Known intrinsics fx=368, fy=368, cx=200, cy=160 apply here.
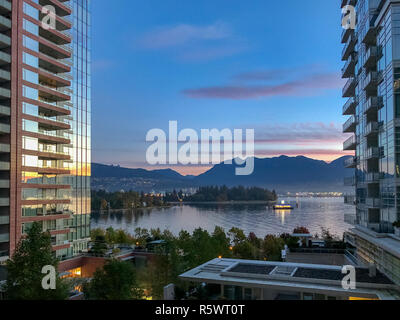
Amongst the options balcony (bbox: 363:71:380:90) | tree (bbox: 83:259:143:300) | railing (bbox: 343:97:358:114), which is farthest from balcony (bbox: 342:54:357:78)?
tree (bbox: 83:259:143:300)

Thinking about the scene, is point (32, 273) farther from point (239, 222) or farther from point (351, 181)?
point (239, 222)

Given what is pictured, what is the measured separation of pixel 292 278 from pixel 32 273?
1103 cm

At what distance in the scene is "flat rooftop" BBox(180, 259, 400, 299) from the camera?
14.9 meters

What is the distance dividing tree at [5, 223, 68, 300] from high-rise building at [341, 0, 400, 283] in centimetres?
1373

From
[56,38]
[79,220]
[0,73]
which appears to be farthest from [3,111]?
[79,220]

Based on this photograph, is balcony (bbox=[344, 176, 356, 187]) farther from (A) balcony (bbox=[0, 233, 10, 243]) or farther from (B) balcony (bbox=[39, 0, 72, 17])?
(B) balcony (bbox=[39, 0, 72, 17])

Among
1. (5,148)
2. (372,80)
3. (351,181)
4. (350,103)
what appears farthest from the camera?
(351,181)

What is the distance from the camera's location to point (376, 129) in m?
20.5

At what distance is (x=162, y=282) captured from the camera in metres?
21.2

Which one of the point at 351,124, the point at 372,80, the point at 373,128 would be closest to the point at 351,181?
the point at 351,124

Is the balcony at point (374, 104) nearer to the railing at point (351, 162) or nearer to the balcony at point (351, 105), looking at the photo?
the balcony at point (351, 105)

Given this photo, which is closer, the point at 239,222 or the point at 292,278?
the point at 292,278

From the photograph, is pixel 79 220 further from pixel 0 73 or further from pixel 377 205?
pixel 377 205

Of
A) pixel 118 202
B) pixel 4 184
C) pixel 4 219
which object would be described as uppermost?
pixel 4 184
